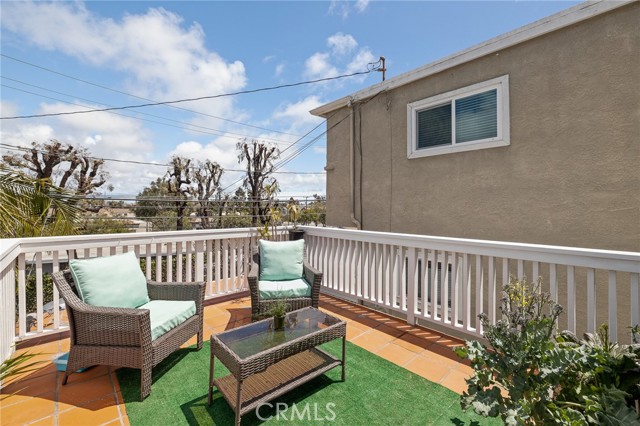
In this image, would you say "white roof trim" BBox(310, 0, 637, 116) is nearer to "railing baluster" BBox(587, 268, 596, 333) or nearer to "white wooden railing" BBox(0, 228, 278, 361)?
"railing baluster" BBox(587, 268, 596, 333)

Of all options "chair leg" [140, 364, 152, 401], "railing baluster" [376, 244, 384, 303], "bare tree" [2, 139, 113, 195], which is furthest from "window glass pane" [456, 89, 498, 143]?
"bare tree" [2, 139, 113, 195]

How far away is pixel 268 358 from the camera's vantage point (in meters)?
1.92

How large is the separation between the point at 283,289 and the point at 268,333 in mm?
1119

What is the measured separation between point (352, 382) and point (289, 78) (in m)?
8.01

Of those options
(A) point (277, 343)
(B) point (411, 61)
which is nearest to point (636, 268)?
(A) point (277, 343)

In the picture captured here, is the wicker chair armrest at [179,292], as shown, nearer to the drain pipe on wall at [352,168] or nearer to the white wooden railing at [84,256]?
the white wooden railing at [84,256]

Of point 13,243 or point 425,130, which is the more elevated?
point 425,130

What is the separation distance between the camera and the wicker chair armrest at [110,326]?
218cm

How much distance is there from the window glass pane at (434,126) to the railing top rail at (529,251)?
7.93ft

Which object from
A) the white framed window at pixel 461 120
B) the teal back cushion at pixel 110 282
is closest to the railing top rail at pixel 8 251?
the teal back cushion at pixel 110 282

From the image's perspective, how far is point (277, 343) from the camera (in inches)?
82.9

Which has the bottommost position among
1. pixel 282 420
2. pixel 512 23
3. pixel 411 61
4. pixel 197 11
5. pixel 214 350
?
pixel 282 420

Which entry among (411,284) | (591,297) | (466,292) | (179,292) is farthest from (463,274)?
(179,292)

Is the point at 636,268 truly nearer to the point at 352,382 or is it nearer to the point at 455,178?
the point at 352,382
